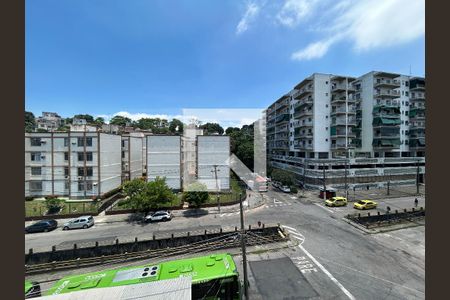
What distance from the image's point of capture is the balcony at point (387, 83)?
3831 centimetres

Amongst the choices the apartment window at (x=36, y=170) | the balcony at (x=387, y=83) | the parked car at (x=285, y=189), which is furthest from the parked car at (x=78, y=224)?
the balcony at (x=387, y=83)

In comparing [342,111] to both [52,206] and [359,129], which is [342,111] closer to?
[359,129]

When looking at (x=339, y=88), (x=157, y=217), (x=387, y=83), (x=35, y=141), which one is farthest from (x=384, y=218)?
(x=35, y=141)

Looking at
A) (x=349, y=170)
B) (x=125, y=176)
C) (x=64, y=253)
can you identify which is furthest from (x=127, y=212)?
(x=349, y=170)

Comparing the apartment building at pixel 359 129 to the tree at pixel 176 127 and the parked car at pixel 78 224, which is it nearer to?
the tree at pixel 176 127

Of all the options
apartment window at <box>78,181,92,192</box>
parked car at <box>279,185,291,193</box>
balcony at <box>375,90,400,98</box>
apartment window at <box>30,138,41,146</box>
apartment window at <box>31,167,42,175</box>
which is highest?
balcony at <box>375,90,400,98</box>

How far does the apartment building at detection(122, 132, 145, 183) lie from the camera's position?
3809cm

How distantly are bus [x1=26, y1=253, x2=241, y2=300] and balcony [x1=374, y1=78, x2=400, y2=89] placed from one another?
44302mm

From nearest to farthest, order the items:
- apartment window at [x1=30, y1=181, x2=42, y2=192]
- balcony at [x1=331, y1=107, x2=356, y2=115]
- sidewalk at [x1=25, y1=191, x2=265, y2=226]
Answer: sidewalk at [x1=25, y1=191, x2=265, y2=226], apartment window at [x1=30, y1=181, x2=42, y2=192], balcony at [x1=331, y1=107, x2=356, y2=115]

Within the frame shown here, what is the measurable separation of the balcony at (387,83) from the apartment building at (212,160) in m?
30.9

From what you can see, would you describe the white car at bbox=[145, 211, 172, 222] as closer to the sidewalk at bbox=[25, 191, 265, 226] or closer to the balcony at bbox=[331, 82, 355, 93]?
the sidewalk at bbox=[25, 191, 265, 226]

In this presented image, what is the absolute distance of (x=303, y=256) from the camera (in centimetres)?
1496

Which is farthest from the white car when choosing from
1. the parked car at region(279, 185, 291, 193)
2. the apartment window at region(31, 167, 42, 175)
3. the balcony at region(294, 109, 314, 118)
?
the balcony at region(294, 109, 314, 118)

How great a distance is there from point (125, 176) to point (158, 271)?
32.9 m
